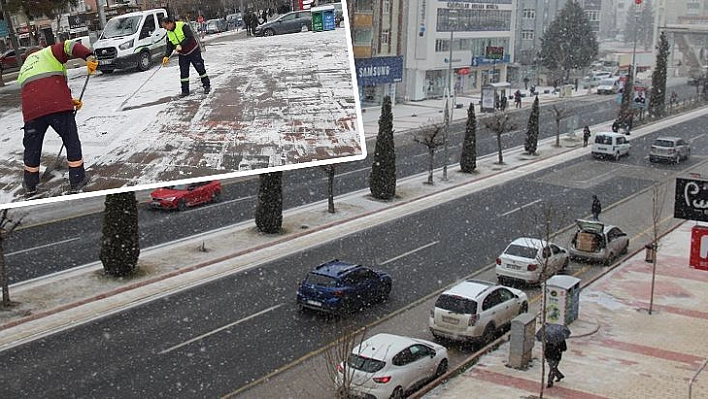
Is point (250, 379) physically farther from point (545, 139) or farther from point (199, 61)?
point (545, 139)

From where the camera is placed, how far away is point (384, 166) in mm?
31812

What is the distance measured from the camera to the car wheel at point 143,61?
317cm

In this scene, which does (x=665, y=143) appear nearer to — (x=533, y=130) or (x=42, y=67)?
(x=533, y=130)

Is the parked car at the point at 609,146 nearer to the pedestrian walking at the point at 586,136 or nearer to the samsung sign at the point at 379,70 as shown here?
the pedestrian walking at the point at 586,136

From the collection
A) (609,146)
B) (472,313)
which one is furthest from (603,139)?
(472,313)

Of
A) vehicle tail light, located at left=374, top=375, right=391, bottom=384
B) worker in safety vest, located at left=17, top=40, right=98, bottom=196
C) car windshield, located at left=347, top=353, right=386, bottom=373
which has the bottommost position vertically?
vehicle tail light, located at left=374, top=375, right=391, bottom=384

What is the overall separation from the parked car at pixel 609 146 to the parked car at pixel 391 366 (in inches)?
1204

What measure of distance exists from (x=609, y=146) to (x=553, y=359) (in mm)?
30507

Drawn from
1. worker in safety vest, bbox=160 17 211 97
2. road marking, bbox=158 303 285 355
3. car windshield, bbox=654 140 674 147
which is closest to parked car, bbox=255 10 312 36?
worker in safety vest, bbox=160 17 211 97

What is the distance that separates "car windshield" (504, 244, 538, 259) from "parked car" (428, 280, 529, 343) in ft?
11.1

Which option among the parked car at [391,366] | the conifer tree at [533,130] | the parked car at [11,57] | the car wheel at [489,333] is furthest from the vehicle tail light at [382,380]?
the conifer tree at [533,130]

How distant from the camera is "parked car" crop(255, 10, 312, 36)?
3.65m

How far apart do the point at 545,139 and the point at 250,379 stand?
129ft

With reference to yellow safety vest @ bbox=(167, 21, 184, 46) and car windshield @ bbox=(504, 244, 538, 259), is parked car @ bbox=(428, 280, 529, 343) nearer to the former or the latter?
car windshield @ bbox=(504, 244, 538, 259)
